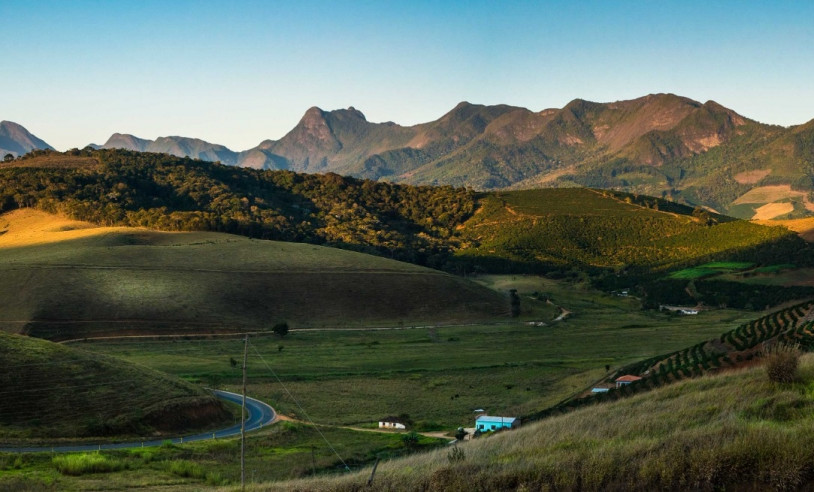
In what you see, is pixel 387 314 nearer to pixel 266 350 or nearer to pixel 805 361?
pixel 266 350

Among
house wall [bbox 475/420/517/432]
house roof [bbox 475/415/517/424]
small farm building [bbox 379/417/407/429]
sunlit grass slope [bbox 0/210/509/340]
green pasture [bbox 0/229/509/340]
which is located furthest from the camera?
sunlit grass slope [bbox 0/210/509/340]

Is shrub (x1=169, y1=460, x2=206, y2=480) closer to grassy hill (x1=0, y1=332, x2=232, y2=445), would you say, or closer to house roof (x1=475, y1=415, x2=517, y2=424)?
grassy hill (x1=0, y1=332, x2=232, y2=445)

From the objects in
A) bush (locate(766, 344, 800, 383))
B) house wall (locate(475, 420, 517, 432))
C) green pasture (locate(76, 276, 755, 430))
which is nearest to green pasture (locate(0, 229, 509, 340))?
green pasture (locate(76, 276, 755, 430))

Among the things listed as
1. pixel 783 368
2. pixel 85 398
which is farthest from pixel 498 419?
pixel 85 398

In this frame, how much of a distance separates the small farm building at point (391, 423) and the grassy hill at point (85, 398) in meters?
11.1

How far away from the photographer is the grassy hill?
135 feet

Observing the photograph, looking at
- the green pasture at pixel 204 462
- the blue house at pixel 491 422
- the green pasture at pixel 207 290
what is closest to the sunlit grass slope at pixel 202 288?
the green pasture at pixel 207 290

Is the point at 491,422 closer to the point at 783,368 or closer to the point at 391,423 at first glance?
the point at 391,423

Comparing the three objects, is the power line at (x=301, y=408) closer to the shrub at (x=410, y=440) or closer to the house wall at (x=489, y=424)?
the shrub at (x=410, y=440)

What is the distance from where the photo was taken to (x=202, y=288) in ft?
376

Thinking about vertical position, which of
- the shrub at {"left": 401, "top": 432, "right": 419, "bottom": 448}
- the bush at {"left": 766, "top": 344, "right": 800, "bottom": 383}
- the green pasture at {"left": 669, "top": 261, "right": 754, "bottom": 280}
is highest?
the bush at {"left": 766, "top": 344, "right": 800, "bottom": 383}

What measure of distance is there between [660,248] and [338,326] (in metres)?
107

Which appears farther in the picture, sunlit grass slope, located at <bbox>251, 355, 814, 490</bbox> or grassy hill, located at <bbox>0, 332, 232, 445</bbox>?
grassy hill, located at <bbox>0, 332, 232, 445</bbox>

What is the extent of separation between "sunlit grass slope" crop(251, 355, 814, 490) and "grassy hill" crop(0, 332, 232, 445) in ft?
98.5
